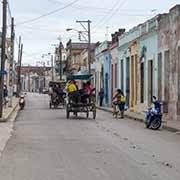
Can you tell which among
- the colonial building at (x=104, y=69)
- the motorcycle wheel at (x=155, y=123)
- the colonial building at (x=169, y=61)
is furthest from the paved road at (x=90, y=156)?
the colonial building at (x=104, y=69)

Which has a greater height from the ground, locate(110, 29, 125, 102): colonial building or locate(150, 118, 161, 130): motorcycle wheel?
locate(110, 29, 125, 102): colonial building

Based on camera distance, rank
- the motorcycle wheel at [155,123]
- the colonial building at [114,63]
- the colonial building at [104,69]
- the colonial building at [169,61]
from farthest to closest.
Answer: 1. the colonial building at [104,69]
2. the colonial building at [114,63]
3. the colonial building at [169,61]
4. the motorcycle wheel at [155,123]

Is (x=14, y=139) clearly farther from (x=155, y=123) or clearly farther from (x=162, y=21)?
(x=162, y=21)

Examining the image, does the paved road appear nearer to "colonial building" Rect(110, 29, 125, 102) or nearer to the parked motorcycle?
the parked motorcycle

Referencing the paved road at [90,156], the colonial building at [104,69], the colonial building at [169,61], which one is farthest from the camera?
the colonial building at [104,69]

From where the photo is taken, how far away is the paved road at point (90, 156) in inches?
492

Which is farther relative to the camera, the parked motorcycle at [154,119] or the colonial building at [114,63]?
the colonial building at [114,63]

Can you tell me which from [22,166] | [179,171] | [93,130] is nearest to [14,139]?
[93,130]

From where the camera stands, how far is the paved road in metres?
12.5

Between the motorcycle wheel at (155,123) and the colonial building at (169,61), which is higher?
the colonial building at (169,61)

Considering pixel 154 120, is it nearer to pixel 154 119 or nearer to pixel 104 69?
pixel 154 119

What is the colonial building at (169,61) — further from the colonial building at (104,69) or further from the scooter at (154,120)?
the colonial building at (104,69)

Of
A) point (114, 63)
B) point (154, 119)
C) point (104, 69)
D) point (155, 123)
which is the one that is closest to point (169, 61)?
point (154, 119)

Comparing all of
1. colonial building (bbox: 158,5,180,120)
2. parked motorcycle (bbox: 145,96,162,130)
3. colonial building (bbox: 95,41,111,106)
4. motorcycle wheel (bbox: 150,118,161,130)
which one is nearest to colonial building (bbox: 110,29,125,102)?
colonial building (bbox: 95,41,111,106)
